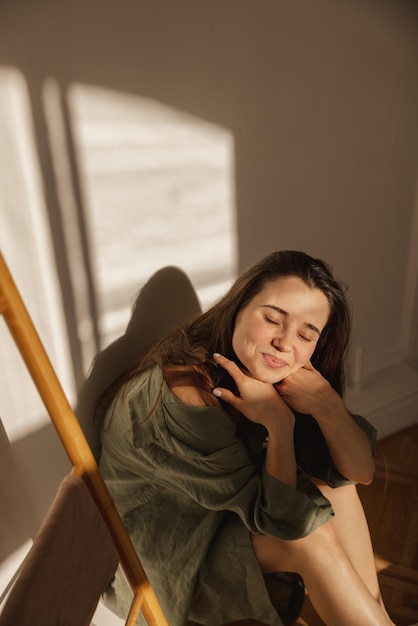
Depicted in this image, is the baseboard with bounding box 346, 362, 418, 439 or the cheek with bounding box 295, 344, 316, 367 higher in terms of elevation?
the cheek with bounding box 295, 344, 316, 367

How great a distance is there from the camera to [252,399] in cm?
102

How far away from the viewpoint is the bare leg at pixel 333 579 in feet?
3.26

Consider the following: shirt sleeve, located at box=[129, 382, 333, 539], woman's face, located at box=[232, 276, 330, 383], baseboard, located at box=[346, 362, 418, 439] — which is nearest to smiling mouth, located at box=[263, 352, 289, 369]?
woman's face, located at box=[232, 276, 330, 383]

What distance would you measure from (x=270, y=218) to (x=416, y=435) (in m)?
0.83

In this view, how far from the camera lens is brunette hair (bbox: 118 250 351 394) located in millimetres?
987

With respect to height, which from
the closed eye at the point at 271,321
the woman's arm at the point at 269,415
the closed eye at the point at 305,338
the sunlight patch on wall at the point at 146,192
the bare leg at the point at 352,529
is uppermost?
the sunlight patch on wall at the point at 146,192

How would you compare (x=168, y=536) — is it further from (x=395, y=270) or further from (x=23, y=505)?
(x=395, y=270)

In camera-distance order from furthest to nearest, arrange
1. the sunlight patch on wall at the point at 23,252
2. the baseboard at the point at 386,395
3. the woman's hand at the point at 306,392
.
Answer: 1. the baseboard at the point at 386,395
2. the woman's hand at the point at 306,392
3. the sunlight patch on wall at the point at 23,252

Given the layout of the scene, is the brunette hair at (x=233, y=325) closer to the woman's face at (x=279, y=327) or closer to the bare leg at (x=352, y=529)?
the woman's face at (x=279, y=327)

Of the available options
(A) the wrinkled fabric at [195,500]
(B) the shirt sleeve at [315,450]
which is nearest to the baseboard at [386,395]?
(B) the shirt sleeve at [315,450]

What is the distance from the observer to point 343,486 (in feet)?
3.70

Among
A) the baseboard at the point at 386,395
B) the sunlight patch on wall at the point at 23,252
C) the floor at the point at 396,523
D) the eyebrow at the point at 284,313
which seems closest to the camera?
the sunlight patch on wall at the point at 23,252

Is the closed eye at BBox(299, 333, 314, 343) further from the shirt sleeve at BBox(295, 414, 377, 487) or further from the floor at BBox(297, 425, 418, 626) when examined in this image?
the floor at BBox(297, 425, 418, 626)

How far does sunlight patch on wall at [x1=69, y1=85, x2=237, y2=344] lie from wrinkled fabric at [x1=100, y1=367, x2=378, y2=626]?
0.19m
